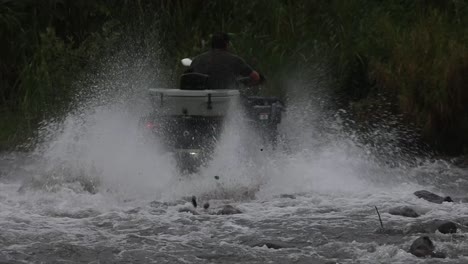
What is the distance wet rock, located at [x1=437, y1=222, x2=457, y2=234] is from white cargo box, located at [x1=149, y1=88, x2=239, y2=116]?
2.66 metres

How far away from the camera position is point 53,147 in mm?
12422

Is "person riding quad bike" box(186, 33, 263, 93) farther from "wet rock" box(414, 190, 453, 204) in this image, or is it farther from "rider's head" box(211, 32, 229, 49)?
"wet rock" box(414, 190, 453, 204)

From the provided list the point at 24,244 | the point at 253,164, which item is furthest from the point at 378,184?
the point at 24,244

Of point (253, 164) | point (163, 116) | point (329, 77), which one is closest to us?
point (163, 116)

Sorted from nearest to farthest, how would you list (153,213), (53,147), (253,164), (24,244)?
(24,244), (153,213), (253,164), (53,147)

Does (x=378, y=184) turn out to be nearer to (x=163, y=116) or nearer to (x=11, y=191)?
(x=163, y=116)

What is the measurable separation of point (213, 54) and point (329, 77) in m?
3.92

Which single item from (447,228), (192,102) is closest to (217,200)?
(192,102)

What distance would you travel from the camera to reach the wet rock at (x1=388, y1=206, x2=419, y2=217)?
887 centimetres

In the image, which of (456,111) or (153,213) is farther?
(456,111)

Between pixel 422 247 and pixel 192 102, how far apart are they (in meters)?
3.10

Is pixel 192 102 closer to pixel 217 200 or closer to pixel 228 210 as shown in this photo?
pixel 217 200

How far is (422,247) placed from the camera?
753 centimetres

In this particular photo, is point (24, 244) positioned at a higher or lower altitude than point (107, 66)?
lower
